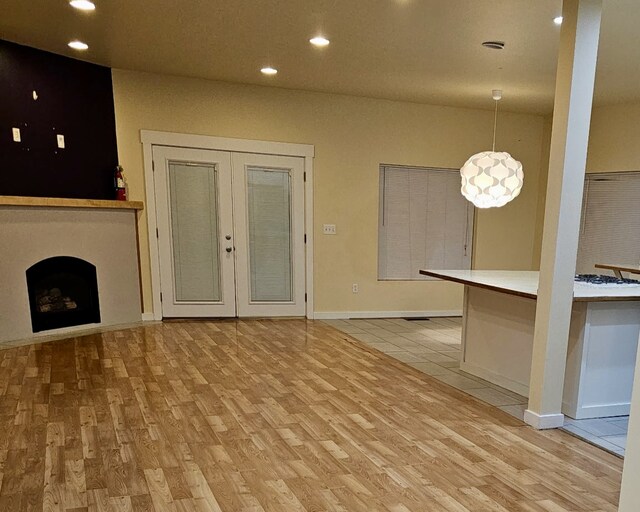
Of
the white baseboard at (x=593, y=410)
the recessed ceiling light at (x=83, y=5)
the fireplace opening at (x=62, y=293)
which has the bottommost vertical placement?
the white baseboard at (x=593, y=410)

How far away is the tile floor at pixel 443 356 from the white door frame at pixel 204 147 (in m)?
1.04

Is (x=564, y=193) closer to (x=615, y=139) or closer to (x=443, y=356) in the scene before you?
(x=443, y=356)

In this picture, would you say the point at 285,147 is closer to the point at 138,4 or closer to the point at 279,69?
the point at 279,69

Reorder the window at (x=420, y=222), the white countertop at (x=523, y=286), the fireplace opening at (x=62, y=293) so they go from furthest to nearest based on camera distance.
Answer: the window at (x=420, y=222), the fireplace opening at (x=62, y=293), the white countertop at (x=523, y=286)

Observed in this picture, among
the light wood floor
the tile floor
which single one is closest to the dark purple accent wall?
the light wood floor

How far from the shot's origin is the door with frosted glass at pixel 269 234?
5.24 meters

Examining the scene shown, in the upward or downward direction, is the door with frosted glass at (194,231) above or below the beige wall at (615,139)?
below

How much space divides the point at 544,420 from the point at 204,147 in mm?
4157

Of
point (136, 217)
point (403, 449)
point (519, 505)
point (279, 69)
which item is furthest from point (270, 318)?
point (519, 505)

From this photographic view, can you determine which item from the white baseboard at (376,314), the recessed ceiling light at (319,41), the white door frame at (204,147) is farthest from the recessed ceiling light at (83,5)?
the white baseboard at (376,314)

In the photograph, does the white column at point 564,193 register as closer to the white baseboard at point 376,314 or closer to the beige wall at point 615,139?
the white baseboard at point 376,314

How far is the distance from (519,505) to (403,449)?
2.09ft

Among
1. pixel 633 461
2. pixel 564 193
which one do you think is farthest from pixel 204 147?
pixel 633 461

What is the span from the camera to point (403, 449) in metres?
2.42
